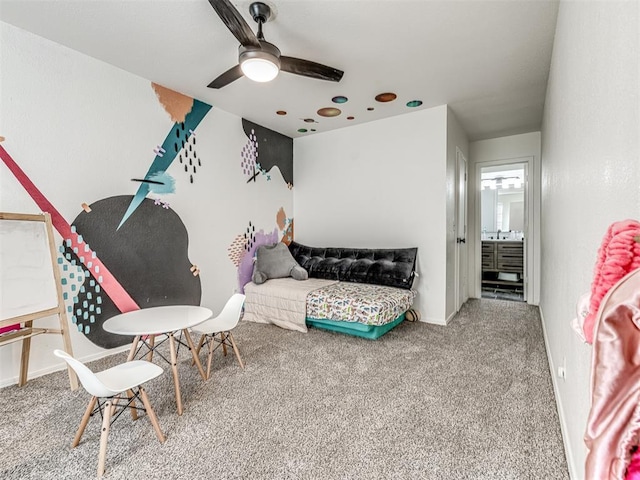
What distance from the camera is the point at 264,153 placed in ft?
14.3

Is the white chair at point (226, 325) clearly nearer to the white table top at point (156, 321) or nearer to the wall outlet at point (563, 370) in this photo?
the white table top at point (156, 321)

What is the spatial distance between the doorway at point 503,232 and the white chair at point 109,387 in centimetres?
495

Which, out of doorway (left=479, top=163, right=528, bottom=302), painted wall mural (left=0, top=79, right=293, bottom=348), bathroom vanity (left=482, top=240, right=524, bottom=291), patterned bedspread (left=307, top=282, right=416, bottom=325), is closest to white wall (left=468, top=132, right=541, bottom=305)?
doorway (left=479, top=163, right=528, bottom=302)

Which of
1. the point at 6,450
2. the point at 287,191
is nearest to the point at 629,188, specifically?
the point at 6,450

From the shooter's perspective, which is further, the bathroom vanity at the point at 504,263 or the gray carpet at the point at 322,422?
the bathroom vanity at the point at 504,263

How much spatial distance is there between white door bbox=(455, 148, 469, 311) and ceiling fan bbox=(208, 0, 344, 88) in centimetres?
263

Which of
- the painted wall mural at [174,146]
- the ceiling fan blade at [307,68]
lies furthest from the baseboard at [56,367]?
the ceiling fan blade at [307,68]

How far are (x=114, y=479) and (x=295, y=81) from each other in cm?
311

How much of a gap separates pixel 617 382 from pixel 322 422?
1691mm

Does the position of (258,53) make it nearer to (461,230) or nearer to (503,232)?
(461,230)

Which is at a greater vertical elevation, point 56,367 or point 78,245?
point 78,245

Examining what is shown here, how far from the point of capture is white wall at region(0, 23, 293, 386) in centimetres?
230

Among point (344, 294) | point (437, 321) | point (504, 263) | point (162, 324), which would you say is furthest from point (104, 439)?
point (504, 263)

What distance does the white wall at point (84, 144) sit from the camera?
230 centimetres
